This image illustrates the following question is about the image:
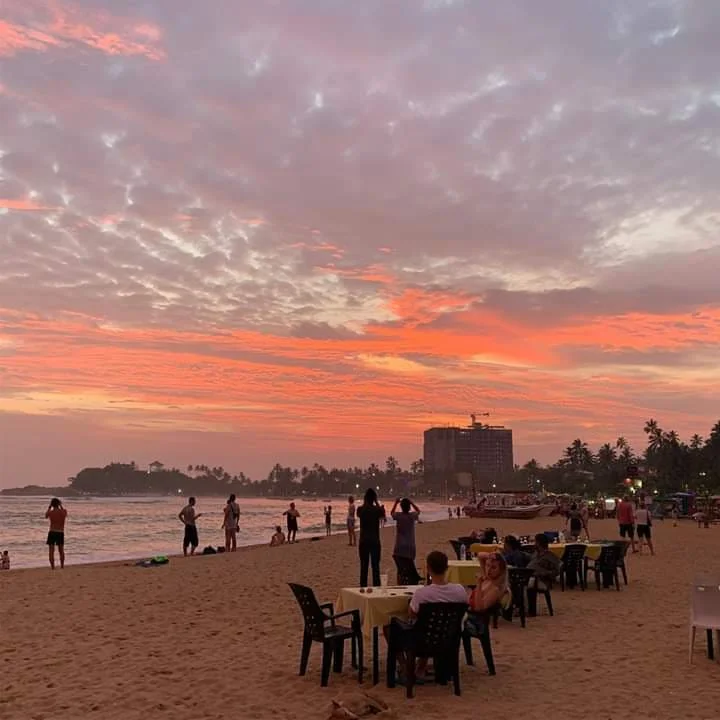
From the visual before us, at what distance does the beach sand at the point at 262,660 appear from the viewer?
6184 millimetres

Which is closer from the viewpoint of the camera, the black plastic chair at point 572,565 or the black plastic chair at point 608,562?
the black plastic chair at point 572,565

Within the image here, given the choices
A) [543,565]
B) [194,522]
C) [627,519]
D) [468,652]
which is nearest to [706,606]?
[468,652]

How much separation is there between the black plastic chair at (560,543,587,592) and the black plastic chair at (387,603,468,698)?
710 centimetres

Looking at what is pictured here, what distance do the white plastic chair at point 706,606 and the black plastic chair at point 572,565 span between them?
18.7 feet

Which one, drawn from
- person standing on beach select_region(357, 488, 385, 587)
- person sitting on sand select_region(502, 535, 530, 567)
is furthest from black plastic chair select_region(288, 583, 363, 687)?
person sitting on sand select_region(502, 535, 530, 567)

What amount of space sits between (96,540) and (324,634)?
4625 cm

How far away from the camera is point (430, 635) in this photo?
6449 mm

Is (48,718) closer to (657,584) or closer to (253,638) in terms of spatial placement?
(253,638)

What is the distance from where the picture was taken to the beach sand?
20.3ft

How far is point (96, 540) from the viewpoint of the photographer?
160 feet

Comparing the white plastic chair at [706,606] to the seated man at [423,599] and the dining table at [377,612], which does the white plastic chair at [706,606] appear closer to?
the seated man at [423,599]

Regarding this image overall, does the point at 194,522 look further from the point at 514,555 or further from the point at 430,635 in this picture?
the point at 430,635

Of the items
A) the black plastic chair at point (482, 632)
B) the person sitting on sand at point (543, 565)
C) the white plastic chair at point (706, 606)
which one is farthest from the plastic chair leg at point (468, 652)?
the person sitting on sand at point (543, 565)

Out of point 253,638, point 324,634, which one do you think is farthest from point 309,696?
point 253,638
